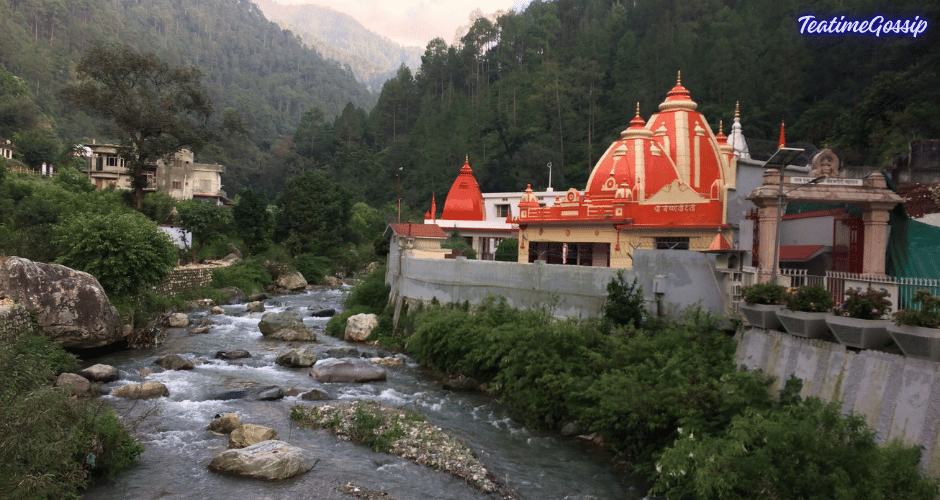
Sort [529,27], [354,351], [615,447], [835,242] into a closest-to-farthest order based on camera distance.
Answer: [615,447], [835,242], [354,351], [529,27]

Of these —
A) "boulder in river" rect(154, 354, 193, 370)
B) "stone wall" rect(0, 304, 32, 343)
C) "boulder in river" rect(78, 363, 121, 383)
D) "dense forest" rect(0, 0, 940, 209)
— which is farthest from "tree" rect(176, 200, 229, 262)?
"boulder in river" rect(78, 363, 121, 383)

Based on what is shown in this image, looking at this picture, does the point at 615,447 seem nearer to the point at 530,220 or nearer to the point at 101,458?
the point at 101,458

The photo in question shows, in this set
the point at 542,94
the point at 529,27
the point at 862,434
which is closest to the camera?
the point at 862,434

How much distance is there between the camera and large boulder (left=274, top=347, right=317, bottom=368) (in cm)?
2356

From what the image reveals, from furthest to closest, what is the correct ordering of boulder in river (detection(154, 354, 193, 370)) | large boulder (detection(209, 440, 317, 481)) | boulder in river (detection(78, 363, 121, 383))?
boulder in river (detection(154, 354, 193, 370))
boulder in river (detection(78, 363, 121, 383))
large boulder (detection(209, 440, 317, 481))

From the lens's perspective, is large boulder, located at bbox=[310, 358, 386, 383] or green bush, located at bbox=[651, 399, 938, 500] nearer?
green bush, located at bbox=[651, 399, 938, 500]

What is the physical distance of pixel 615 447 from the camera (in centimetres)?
1477

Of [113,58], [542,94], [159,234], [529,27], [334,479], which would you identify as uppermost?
[529,27]

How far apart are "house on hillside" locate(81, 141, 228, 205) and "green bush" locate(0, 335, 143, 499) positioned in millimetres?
51288

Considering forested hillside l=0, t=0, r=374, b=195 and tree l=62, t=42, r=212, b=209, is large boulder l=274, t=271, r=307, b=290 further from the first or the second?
forested hillside l=0, t=0, r=374, b=195

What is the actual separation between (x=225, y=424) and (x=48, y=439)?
18.5 feet

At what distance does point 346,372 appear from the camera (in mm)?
21656

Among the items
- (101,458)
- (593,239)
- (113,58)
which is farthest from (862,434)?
(113,58)

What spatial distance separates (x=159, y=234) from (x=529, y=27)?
73353 millimetres
